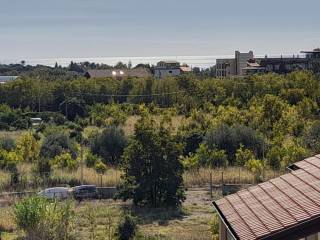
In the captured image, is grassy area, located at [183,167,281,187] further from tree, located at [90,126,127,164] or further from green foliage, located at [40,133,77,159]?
green foliage, located at [40,133,77,159]

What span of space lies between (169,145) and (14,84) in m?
31.3

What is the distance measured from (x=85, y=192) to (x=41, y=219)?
7053 mm

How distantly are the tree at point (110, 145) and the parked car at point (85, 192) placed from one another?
531 centimetres

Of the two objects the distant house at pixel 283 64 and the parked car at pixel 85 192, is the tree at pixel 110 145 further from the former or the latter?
the distant house at pixel 283 64

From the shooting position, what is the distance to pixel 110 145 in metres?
26.1

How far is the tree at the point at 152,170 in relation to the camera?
19.0 m

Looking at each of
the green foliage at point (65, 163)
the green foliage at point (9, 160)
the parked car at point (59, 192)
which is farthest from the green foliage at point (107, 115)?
the parked car at point (59, 192)

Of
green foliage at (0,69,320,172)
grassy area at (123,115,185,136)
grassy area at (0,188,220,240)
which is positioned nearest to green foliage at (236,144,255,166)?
green foliage at (0,69,320,172)

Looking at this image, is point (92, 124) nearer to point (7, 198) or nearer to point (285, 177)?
point (7, 198)

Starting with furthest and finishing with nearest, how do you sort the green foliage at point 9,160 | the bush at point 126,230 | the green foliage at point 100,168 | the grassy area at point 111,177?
1. the green foliage at point 9,160
2. the green foliage at point 100,168
3. the grassy area at point 111,177
4. the bush at point 126,230

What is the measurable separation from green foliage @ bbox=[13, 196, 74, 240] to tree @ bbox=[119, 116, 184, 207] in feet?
19.2

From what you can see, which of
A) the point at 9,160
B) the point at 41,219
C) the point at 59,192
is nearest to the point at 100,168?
the point at 59,192

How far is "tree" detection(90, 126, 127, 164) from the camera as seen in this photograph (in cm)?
2570

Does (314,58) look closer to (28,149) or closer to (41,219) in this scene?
(28,149)
